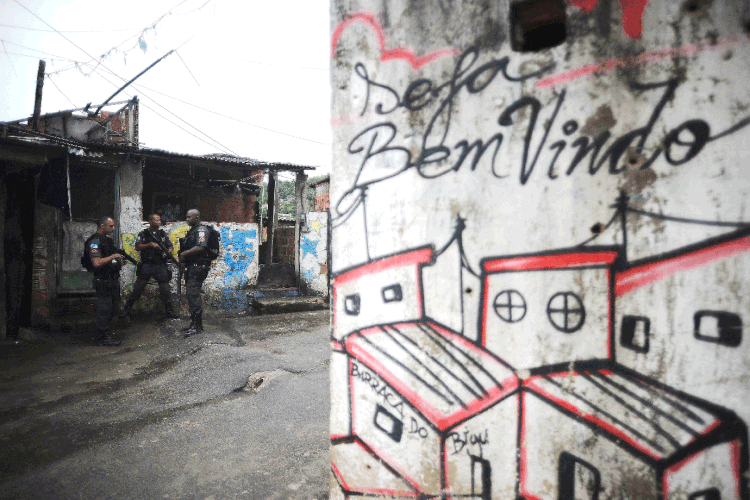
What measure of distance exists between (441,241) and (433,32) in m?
0.82

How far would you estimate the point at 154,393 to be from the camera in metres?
3.81

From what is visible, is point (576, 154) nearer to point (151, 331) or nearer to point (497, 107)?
point (497, 107)

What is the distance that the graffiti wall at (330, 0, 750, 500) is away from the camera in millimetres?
1247

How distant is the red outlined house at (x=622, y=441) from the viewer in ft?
4.12

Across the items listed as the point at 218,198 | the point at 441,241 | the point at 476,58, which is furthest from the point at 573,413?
the point at 218,198

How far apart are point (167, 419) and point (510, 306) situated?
9.70 ft

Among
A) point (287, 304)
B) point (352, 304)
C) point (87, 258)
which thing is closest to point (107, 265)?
point (87, 258)

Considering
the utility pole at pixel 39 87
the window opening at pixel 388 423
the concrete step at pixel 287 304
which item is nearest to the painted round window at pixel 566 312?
the window opening at pixel 388 423

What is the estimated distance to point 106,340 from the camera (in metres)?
5.66

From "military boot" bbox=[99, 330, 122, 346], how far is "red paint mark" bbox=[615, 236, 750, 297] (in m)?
6.34

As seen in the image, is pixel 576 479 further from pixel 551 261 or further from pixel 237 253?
pixel 237 253

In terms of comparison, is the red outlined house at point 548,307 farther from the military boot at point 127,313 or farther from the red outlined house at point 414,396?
the military boot at point 127,313

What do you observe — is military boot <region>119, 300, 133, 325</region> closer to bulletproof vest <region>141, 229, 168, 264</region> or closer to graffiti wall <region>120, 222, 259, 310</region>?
bulletproof vest <region>141, 229, 168, 264</region>

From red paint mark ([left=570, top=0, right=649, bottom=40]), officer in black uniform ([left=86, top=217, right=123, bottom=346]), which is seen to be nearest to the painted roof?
red paint mark ([left=570, top=0, right=649, bottom=40])
